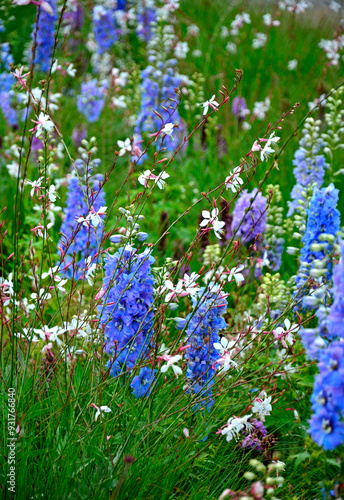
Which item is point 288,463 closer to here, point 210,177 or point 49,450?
point 49,450

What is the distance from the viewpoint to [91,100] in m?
5.61

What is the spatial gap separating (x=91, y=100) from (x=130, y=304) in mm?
4204

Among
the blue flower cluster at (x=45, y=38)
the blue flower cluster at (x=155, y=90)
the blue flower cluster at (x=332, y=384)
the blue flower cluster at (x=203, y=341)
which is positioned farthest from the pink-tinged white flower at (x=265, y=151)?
the blue flower cluster at (x=45, y=38)

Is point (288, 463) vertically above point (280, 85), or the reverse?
point (280, 85)

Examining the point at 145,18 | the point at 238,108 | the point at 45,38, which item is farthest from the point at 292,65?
the point at 45,38

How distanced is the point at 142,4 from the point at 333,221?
5.80m

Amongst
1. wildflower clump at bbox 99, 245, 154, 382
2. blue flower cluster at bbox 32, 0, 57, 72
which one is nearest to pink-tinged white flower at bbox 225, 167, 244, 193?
wildflower clump at bbox 99, 245, 154, 382

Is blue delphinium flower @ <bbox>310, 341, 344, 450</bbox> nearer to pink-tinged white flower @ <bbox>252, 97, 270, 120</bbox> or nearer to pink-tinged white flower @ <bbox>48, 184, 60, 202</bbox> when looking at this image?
pink-tinged white flower @ <bbox>48, 184, 60, 202</bbox>

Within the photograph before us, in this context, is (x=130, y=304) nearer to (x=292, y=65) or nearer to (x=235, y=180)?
(x=235, y=180)

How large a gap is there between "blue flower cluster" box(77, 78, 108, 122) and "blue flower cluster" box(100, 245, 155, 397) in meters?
3.88

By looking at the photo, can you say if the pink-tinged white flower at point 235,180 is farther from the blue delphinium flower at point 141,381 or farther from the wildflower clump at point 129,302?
the blue delphinium flower at point 141,381

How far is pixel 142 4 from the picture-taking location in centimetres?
702

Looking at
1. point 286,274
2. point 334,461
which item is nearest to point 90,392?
point 334,461

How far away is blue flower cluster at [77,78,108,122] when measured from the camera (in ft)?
17.9
